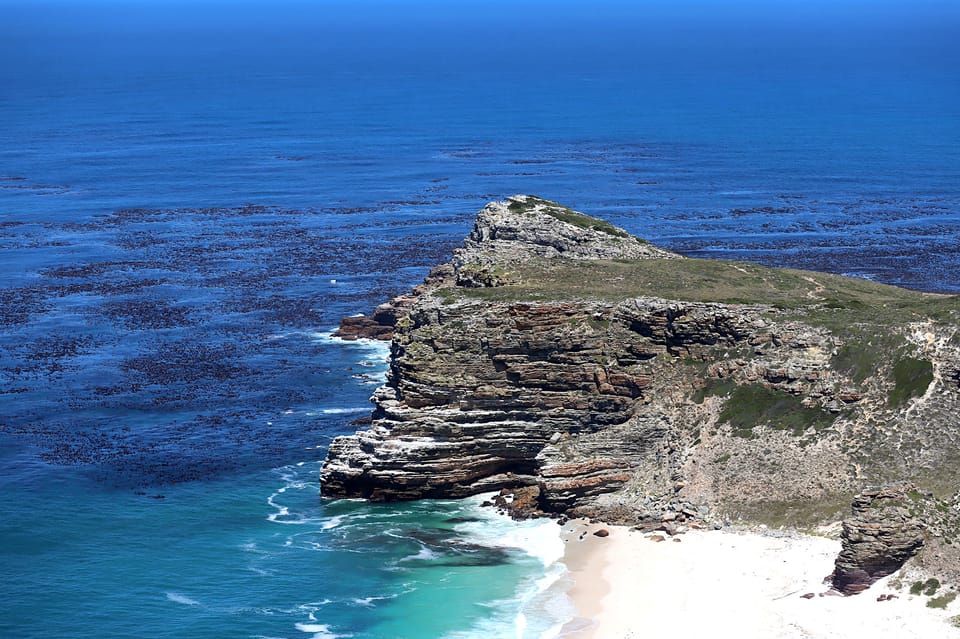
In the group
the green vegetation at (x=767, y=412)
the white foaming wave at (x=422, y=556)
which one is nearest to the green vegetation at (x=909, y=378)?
the green vegetation at (x=767, y=412)

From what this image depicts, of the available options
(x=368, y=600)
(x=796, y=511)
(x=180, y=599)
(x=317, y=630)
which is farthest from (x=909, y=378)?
(x=180, y=599)

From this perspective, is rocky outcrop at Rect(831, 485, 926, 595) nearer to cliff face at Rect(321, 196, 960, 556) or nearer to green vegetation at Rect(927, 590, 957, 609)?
green vegetation at Rect(927, 590, 957, 609)

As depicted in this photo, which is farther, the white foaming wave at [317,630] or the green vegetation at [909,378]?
the green vegetation at [909,378]

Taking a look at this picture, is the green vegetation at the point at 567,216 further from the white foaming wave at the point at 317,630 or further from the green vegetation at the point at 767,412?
the white foaming wave at the point at 317,630

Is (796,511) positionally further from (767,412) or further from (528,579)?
(528,579)

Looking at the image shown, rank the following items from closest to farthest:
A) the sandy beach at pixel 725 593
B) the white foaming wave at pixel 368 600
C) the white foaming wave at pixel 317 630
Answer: the sandy beach at pixel 725 593
the white foaming wave at pixel 317 630
the white foaming wave at pixel 368 600

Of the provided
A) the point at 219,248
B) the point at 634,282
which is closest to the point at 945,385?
the point at 634,282
